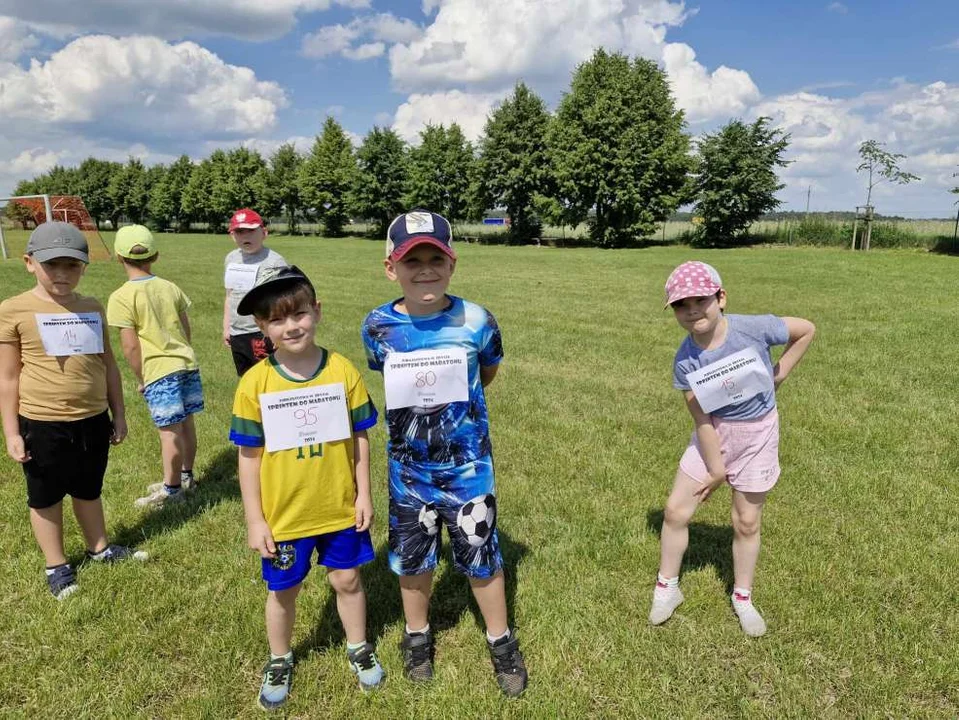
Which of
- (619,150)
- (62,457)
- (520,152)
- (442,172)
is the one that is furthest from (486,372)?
(442,172)

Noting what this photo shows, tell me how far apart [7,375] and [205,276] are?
59.5 ft

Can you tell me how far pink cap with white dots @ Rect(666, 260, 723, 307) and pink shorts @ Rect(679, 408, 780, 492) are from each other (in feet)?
2.39

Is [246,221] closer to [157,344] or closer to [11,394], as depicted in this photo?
[157,344]

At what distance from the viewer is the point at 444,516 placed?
2697 millimetres

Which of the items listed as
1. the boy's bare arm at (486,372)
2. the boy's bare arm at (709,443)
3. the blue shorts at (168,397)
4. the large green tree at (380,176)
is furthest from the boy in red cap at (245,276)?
the large green tree at (380,176)

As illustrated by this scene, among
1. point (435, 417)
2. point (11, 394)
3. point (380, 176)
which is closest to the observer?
point (435, 417)

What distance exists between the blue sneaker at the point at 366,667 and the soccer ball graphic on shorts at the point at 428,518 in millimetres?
678

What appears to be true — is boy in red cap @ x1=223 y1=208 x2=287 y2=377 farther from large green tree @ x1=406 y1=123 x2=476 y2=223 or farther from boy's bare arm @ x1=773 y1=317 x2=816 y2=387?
large green tree @ x1=406 y1=123 x2=476 y2=223

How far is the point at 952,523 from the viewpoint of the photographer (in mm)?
4172

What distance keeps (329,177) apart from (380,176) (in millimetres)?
5837

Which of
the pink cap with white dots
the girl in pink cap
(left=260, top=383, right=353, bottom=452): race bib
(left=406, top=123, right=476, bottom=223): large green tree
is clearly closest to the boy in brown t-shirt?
(left=260, top=383, right=353, bottom=452): race bib

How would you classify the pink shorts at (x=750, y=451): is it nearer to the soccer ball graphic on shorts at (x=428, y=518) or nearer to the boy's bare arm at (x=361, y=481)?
the soccer ball graphic on shorts at (x=428, y=518)

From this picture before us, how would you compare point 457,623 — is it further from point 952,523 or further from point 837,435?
point 837,435

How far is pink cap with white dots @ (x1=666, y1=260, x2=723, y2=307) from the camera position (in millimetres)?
2771
